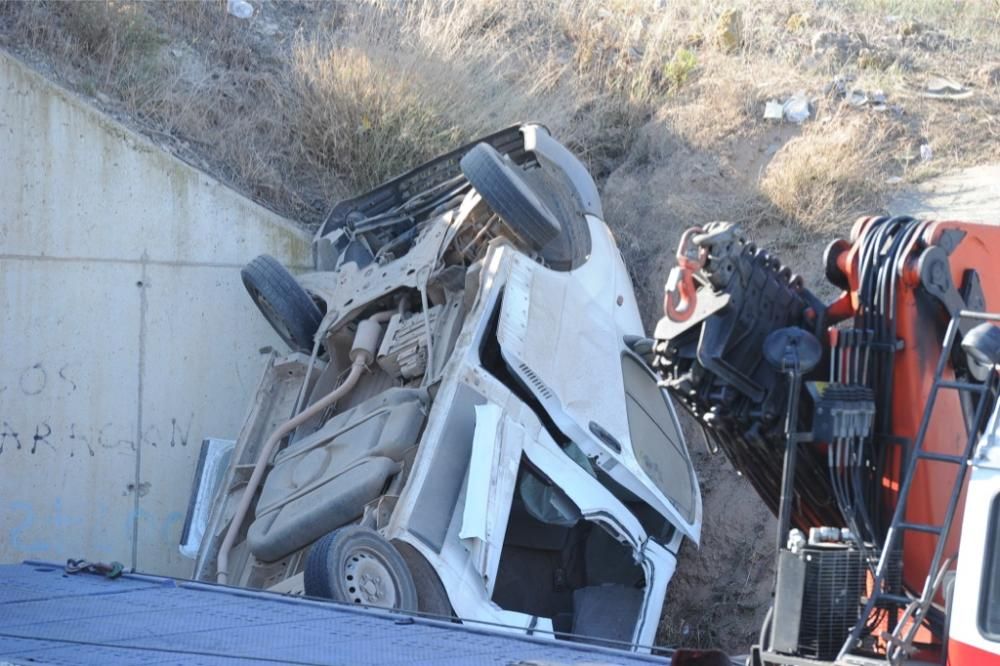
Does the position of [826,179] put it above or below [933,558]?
above

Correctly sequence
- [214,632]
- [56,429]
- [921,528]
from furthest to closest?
1. [56,429]
2. [214,632]
3. [921,528]

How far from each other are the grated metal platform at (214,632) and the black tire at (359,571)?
484 mm

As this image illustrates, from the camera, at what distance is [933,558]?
163 inches

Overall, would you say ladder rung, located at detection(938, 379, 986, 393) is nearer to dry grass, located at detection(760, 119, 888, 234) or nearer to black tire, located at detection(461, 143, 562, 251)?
black tire, located at detection(461, 143, 562, 251)

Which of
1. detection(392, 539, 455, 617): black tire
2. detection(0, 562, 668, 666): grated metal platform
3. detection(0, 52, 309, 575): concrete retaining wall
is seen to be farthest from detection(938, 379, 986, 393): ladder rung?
detection(0, 52, 309, 575): concrete retaining wall

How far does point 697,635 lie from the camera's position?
8742 millimetres

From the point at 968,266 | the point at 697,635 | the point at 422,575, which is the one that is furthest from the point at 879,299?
the point at 697,635

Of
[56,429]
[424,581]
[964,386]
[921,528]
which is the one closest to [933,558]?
[921,528]

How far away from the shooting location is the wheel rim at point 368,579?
5844 mm

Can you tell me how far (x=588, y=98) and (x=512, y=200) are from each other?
550 centimetres

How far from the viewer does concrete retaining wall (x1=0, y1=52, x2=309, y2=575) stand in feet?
31.1

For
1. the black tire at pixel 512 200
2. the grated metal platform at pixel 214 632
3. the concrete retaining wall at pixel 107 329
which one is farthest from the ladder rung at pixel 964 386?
the concrete retaining wall at pixel 107 329

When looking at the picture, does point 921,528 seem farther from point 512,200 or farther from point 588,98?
point 588,98

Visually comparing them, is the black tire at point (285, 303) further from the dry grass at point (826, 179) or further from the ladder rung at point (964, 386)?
the ladder rung at point (964, 386)
